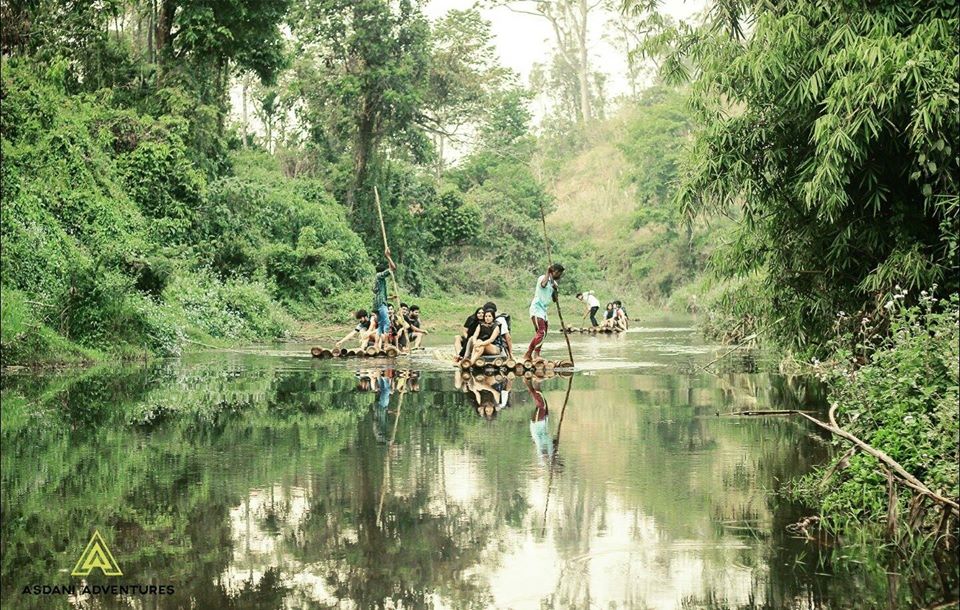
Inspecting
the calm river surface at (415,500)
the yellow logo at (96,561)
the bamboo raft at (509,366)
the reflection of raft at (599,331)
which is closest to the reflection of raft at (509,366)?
the bamboo raft at (509,366)

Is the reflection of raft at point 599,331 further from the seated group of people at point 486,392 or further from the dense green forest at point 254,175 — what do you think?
the seated group of people at point 486,392

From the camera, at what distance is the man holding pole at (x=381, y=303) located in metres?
24.8

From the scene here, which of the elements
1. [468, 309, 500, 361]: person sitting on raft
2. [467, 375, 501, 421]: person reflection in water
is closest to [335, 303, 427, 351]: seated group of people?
[468, 309, 500, 361]: person sitting on raft

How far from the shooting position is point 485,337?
863 inches

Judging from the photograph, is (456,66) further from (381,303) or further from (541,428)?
(541,428)

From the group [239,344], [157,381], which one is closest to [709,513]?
[157,381]

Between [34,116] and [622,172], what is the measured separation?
52133 mm

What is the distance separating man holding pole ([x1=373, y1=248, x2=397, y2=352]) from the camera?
2480 centimetres

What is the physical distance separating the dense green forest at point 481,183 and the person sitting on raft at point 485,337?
4266mm

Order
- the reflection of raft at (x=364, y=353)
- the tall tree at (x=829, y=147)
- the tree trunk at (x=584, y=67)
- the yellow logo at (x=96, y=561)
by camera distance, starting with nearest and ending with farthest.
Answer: the yellow logo at (x=96, y=561)
the tall tree at (x=829, y=147)
the reflection of raft at (x=364, y=353)
the tree trunk at (x=584, y=67)

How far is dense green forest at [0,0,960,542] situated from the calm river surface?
126 centimetres

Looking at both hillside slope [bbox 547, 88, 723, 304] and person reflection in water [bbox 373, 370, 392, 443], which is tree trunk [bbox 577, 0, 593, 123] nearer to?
hillside slope [bbox 547, 88, 723, 304]

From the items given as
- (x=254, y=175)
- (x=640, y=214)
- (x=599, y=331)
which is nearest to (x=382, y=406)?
(x=599, y=331)

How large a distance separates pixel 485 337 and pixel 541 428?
29.0ft
